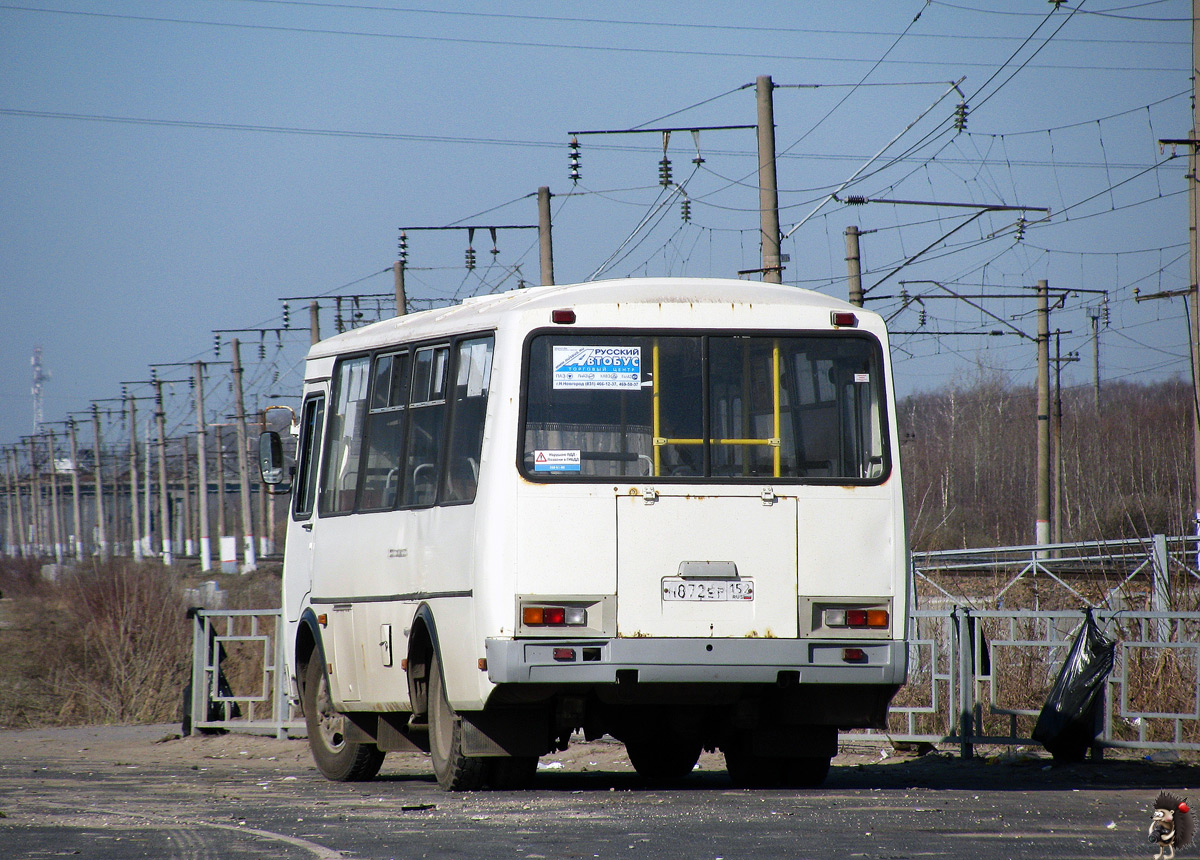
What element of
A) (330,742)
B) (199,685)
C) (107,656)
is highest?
(330,742)

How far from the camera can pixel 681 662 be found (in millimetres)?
9992

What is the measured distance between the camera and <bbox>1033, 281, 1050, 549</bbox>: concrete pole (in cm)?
3887

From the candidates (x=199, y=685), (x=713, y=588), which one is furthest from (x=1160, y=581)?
(x=199, y=685)

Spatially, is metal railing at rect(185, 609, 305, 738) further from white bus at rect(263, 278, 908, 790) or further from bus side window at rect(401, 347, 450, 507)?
white bus at rect(263, 278, 908, 790)

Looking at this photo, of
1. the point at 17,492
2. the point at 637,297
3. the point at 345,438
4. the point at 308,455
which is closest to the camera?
the point at 637,297

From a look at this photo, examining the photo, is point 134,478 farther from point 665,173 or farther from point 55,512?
point 665,173

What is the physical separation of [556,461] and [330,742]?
4354 millimetres

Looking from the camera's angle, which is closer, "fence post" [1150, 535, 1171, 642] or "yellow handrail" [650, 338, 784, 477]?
"yellow handrail" [650, 338, 784, 477]

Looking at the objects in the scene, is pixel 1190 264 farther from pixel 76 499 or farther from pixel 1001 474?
pixel 76 499

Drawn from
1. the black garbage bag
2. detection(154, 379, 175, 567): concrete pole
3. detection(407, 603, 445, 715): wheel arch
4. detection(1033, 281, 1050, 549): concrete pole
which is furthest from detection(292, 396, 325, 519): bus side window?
detection(154, 379, 175, 567): concrete pole

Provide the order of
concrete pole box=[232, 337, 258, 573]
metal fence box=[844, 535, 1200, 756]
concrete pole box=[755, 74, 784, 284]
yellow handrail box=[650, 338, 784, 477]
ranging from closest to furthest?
yellow handrail box=[650, 338, 784, 477] → metal fence box=[844, 535, 1200, 756] → concrete pole box=[755, 74, 784, 284] → concrete pole box=[232, 337, 258, 573]

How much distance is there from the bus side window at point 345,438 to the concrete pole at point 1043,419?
2741 cm

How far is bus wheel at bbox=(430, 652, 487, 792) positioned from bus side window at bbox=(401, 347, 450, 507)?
1.14m

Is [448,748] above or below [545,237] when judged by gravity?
below
